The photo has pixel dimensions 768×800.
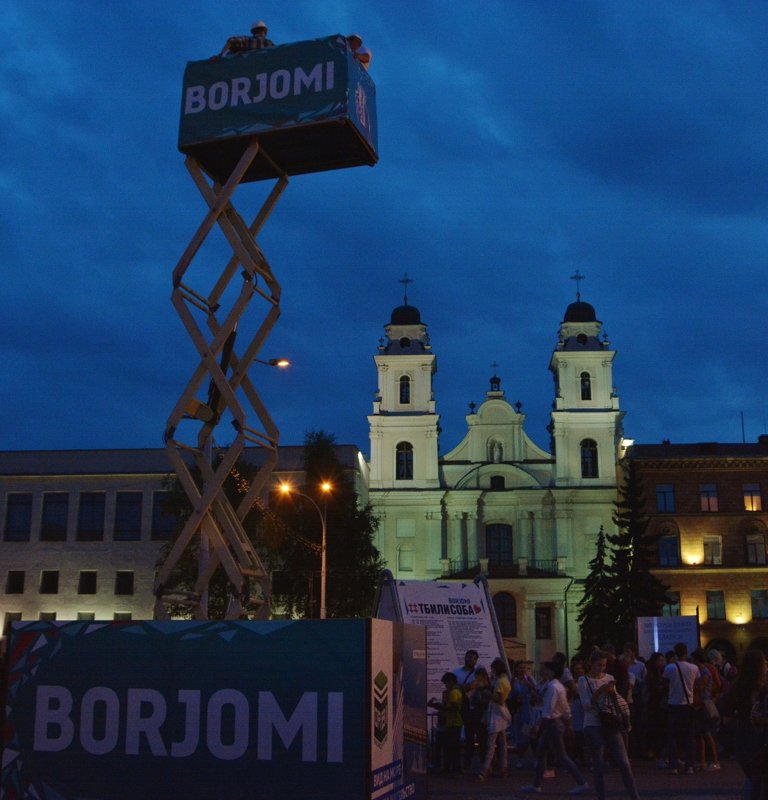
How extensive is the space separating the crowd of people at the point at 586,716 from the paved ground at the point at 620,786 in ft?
0.69

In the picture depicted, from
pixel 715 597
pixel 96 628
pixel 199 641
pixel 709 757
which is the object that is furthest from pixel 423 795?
pixel 715 597

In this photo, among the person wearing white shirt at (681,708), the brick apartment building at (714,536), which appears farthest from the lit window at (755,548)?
the person wearing white shirt at (681,708)

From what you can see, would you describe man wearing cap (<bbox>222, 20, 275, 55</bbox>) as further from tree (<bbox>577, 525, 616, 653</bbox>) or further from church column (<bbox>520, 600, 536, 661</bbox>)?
church column (<bbox>520, 600, 536, 661</bbox>)

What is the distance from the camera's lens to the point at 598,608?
1826 inches

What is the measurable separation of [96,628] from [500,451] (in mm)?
49103

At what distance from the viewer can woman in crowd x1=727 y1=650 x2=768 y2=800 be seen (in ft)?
26.1

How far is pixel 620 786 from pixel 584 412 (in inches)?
1714

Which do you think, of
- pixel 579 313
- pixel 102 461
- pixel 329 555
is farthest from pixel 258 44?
pixel 579 313

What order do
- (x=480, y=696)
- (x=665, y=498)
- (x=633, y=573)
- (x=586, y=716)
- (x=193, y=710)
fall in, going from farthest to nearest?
(x=665, y=498) < (x=633, y=573) < (x=480, y=696) < (x=586, y=716) < (x=193, y=710)

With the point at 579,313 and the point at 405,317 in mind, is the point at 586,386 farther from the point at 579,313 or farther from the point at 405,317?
the point at 405,317

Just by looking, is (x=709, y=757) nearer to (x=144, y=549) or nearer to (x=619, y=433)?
(x=144, y=549)

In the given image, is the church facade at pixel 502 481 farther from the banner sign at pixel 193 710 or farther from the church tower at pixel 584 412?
the banner sign at pixel 193 710

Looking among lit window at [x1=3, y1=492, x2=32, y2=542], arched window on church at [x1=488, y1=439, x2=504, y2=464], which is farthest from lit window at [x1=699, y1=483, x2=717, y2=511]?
lit window at [x1=3, y1=492, x2=32, y2=542]

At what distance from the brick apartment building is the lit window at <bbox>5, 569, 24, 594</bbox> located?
32.1 m
